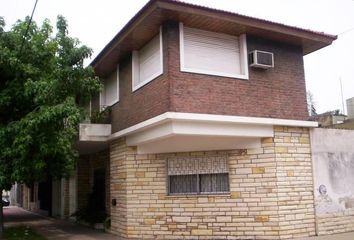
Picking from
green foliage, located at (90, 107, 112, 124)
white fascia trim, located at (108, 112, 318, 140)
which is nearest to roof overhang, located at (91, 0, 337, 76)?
green foliage, located at (90, 107, 112, 124)

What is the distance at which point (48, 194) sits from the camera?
75.4ft

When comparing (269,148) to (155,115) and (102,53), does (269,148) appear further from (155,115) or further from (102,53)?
(102,53)

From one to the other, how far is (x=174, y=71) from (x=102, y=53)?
360 cm

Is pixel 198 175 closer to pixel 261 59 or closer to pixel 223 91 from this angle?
pixel 223 91

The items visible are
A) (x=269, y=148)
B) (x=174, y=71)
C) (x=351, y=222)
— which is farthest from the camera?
(x=351, y=222)

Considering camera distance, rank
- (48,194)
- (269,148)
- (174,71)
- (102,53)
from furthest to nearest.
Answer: (48,194) < (102,53) < (269,148) < (174,71)

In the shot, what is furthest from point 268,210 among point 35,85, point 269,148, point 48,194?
point 48,194

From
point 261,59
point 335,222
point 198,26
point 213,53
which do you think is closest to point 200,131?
point 213,53

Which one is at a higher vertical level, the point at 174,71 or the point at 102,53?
the point at 102,53

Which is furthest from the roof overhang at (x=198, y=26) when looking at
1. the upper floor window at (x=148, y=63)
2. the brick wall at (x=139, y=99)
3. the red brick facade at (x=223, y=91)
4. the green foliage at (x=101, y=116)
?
the green foliage at (x=101, y=116)

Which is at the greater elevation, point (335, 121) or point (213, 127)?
point (335, 121)

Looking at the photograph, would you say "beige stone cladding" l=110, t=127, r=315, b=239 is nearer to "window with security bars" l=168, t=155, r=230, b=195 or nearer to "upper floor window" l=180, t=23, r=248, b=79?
"window with security bars" l=168, t=155, r=230, b=195

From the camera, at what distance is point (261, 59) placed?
10.8 metres

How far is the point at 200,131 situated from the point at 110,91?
211 inches
